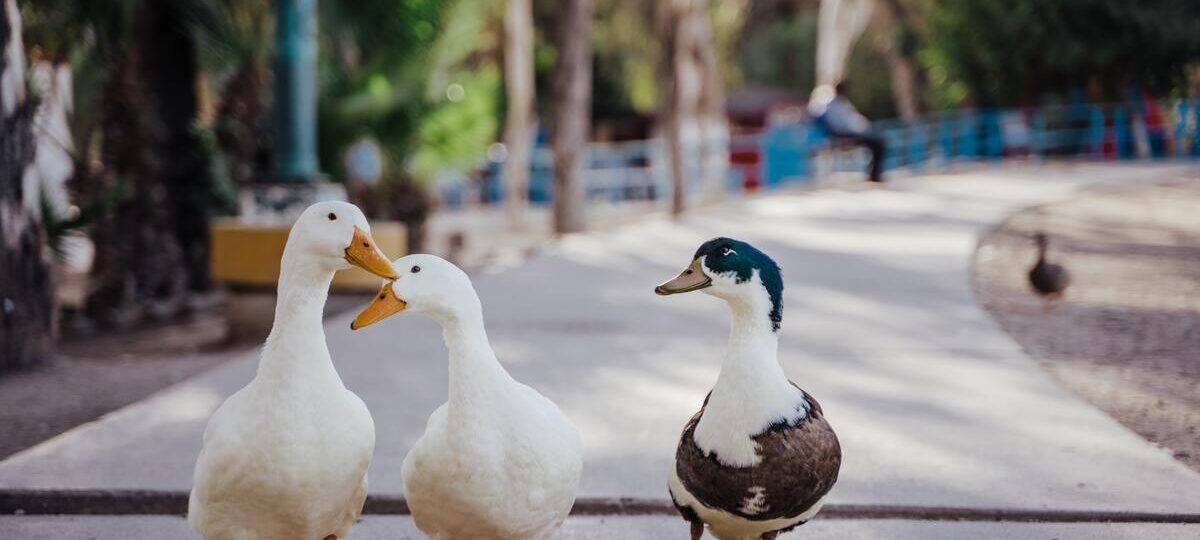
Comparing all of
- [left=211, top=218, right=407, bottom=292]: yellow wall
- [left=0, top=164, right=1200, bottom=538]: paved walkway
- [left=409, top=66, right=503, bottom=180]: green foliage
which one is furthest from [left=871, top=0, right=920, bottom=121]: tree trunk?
[left=211, top=218, right=407, bottom=292]: yellow wall

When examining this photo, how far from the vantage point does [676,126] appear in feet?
56.4

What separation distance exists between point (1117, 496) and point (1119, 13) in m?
21.3

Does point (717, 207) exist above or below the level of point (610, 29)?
below

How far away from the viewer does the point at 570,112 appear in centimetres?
1554

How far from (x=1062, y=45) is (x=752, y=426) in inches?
894

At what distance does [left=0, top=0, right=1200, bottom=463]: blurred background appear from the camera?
8.23 m

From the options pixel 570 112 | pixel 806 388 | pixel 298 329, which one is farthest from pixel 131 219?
pixel 298 329

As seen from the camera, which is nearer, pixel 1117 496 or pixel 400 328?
pixel 1117 496

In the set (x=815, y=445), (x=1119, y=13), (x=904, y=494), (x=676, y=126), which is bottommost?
(x=904, y=494)

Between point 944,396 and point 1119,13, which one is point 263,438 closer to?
point 944,396

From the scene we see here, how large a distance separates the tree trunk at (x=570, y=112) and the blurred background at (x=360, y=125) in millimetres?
32

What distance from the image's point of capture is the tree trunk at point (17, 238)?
6.65 m

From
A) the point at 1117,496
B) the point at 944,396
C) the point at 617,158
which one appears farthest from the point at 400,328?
the point at 617,158

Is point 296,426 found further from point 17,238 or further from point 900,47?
point 900,47
